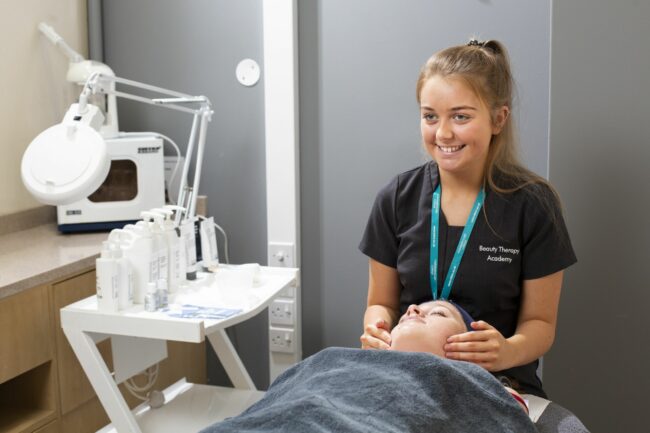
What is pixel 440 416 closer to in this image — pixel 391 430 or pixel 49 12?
pixel 391 430

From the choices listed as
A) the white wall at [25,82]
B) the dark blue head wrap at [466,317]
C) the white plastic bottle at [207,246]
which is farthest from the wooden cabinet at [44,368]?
the dark blue head wrap at [466,317]

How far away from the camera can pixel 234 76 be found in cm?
271

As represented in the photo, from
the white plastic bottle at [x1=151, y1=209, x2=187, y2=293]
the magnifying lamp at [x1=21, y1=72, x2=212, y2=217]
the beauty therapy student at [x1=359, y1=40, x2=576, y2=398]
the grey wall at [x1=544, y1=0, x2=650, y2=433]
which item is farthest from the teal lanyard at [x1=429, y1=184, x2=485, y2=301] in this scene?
the magnifying lamp at [x1=21, y1=72, x2=212, y2=217]

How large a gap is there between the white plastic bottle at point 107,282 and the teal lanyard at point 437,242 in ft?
2.54

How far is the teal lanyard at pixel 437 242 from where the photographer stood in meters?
1.79

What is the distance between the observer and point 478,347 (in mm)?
1620

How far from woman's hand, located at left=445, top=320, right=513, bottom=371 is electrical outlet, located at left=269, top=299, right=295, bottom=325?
1.10 m

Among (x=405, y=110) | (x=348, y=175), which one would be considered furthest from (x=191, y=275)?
(x=405, y=110)

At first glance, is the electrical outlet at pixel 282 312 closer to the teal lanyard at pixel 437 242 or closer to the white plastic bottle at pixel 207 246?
the white plastic bottle at pixel 207 246

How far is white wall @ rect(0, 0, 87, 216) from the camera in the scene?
2.47 m

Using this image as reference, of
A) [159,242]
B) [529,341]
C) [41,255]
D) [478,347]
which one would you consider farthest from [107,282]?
[529,341]

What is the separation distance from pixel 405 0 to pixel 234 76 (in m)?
0.66

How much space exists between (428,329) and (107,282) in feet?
2.61

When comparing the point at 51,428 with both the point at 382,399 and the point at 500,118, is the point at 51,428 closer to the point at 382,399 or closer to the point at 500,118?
the point at 382,399
